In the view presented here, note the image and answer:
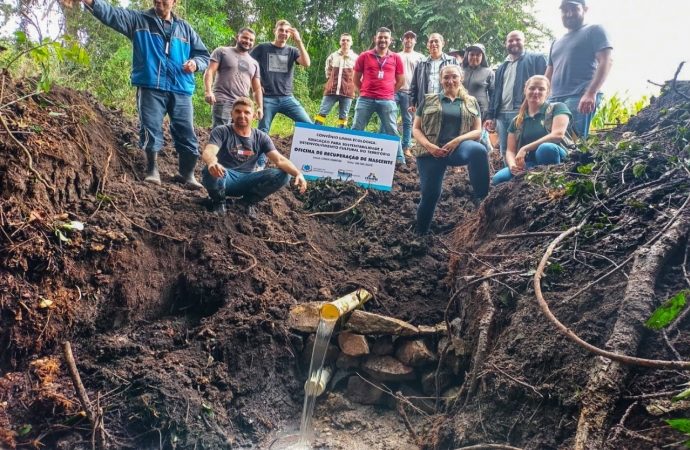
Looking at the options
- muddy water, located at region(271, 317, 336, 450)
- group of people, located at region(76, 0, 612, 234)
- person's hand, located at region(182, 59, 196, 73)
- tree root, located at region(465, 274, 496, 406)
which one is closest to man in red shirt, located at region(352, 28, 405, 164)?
group of people, located at region(76, 0, 612, 234)

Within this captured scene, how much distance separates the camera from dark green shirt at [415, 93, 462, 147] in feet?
18.5

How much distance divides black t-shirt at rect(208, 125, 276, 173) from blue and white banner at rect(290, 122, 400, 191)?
117cm

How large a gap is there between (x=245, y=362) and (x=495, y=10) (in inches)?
458

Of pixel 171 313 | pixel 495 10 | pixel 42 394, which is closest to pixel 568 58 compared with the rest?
pixel 171 313

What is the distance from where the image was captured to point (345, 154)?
21.8 ft

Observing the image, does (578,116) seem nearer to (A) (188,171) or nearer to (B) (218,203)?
(B) (218,203)

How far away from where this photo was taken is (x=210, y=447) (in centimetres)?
391

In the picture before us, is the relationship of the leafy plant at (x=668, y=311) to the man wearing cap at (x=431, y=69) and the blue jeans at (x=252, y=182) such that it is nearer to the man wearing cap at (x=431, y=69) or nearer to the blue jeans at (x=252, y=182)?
the blue jeans at (x=252, y=182)

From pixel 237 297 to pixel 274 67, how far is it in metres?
3.38

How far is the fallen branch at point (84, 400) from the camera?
358 cm

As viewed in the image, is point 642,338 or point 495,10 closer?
point 642,338

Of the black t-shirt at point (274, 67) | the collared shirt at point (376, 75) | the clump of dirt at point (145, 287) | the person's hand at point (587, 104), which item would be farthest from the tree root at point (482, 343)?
the black t-shirt at point (274, 67)

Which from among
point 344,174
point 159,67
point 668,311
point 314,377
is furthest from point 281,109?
point 668,311

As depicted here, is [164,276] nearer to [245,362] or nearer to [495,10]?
[245,362]
